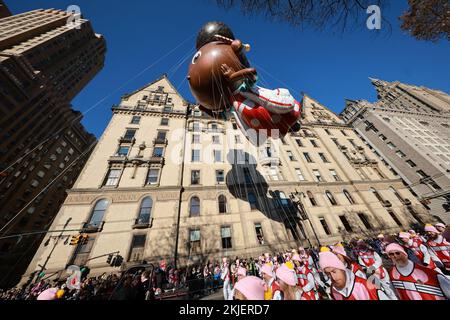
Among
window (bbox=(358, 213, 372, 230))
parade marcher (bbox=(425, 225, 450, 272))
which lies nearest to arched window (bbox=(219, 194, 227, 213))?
parade marcher (bbox=(425, 225, 450, 272))

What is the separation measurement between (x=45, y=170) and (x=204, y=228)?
1553 inches

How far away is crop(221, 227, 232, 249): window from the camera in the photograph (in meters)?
12.4

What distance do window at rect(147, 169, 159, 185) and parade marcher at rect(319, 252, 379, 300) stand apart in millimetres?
14164

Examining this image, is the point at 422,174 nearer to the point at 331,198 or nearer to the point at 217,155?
the point at 331,198

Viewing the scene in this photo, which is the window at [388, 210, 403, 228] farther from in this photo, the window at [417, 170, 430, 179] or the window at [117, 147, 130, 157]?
the window at [117, 147, 130, 157]

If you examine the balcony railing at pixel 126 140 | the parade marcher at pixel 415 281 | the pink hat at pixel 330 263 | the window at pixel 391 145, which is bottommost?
the parade marcher at pixel 415 281

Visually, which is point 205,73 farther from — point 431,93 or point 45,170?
point 431,93

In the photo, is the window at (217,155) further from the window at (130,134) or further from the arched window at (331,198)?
the arched window at (331,198)

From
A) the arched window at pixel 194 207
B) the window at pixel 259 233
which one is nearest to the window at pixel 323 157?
the window at pixel 259 233

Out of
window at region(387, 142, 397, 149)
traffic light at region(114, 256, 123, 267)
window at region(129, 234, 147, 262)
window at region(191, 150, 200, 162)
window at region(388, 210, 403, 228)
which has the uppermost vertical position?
window at region(387, 142, 397, 149)

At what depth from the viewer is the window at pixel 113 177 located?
13.4 meters

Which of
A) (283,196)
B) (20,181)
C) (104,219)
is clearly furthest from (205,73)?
(20,181)

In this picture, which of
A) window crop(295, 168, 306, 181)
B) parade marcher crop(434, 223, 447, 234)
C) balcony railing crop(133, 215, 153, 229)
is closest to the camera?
parade marcher crop(434, 223, 447, 234)

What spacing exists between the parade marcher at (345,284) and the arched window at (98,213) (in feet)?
46.1
